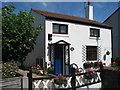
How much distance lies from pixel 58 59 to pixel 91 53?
14.1 feet

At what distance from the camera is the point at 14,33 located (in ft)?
21.4

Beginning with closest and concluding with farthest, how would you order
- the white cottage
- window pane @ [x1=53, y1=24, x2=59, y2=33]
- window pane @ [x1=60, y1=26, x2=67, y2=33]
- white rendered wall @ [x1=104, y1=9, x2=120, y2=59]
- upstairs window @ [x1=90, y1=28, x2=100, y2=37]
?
the white cottage, window pane @ [x1=53, y1=24, x2=59, y2=33], window pane @ [x1=60, y1=26, x2=67, y2=33], upstairs window @ [x1=90, y1=28, x2=100, y2=37], white rendered wall @ [x1=104, y1=9, x2=120, y2=59]

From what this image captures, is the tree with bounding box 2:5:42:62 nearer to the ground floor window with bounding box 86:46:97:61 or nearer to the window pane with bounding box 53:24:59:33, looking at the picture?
the window pane with bounding box 53:24:59:33

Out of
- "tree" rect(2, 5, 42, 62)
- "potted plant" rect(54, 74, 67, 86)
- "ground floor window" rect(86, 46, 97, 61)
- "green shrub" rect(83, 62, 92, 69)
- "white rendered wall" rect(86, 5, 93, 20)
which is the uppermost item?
"white rendered wall" rect(86, 5, 93, 20)

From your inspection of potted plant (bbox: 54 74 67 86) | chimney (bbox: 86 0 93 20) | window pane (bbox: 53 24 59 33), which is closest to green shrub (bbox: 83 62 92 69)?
window pane (bbox: 53 24 59 33)

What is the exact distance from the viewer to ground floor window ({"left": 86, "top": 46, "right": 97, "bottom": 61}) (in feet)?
37.3

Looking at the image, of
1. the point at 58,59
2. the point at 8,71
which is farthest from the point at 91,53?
the point at 8,71

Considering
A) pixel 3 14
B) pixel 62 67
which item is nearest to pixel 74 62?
pixel 62 67

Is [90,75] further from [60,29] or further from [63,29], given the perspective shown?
[63,29]

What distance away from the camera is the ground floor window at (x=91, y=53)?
37.3 ft

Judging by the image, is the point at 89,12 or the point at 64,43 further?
the point at 89,12

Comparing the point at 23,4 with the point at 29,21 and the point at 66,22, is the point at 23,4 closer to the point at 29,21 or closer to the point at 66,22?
the point at 29,21

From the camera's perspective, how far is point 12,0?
7.76 m

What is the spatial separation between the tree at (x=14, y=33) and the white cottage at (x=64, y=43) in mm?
2092
